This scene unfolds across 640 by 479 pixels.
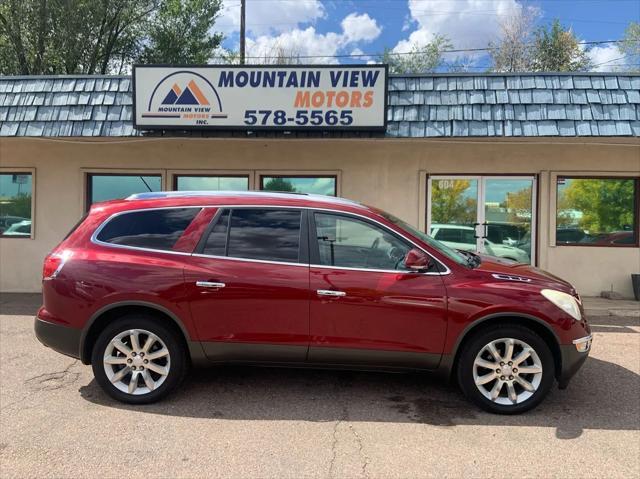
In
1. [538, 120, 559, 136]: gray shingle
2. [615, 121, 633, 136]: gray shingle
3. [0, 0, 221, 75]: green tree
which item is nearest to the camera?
[615, 121, 633, 136]: gray shingle

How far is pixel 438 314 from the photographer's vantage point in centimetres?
388

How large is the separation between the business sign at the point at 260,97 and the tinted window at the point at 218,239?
11.4ft

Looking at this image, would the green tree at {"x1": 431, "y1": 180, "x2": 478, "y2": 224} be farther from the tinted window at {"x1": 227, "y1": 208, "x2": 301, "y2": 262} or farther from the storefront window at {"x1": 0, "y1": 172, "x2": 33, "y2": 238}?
the storefront window at {"x1": 0, "y1": 172, "x2": 33, "y2": 238}

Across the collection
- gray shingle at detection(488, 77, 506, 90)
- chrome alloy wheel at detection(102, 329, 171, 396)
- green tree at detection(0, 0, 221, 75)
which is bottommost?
chrome alloy wheel at detection(102, 329, 171, 396)

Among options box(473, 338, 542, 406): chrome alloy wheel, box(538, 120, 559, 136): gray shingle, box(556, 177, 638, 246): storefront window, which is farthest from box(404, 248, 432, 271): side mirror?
box(556, 177, 638, 246): storefront window

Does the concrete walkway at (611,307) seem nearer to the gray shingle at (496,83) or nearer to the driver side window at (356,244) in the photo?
the gray shingle at (496,83)

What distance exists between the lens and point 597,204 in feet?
27.5

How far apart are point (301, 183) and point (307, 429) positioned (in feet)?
18.6

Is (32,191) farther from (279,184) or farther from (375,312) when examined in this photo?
(375,312)

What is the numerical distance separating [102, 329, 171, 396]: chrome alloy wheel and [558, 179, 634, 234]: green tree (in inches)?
282

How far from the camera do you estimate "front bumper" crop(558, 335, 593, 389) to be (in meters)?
3.88

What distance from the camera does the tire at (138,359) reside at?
405cm

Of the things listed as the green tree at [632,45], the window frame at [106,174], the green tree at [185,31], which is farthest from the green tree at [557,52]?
the window frame at [106,174]

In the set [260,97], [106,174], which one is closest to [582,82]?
[260,97]
